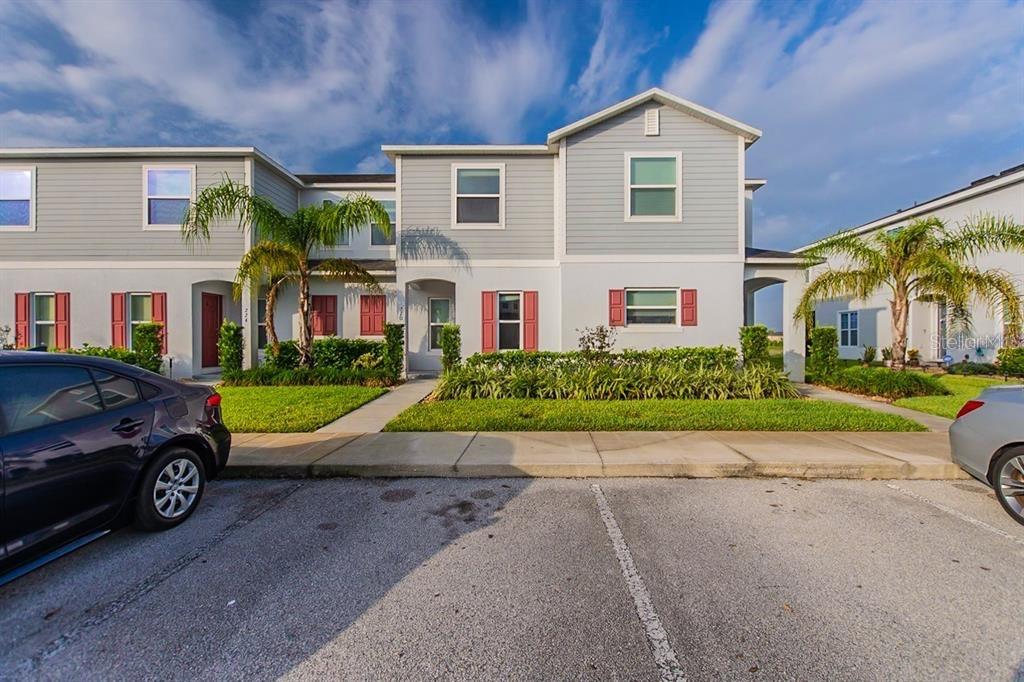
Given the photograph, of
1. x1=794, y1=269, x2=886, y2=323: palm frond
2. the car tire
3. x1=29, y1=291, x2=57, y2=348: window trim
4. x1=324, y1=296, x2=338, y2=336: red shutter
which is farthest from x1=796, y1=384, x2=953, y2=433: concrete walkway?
x1=29, y1=291, x2=57, y2=348: window trim

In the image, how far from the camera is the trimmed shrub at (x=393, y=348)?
11659 millimetres

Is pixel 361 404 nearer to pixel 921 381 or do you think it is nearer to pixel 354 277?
pixel 354 277

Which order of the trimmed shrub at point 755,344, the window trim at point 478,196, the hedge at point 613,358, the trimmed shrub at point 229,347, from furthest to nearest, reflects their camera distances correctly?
the window trim at point 478,196 < the trimmed shrub at point 229,347 < the trimmed shrub at point 755,344 < the hedge at point 613,358

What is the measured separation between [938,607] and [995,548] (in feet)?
4.43

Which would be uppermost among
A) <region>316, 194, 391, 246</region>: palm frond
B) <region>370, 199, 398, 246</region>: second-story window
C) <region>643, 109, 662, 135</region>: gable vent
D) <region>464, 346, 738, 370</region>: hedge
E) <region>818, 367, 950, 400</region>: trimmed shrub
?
<region>643, 109, 662, 135</region>: gable vent

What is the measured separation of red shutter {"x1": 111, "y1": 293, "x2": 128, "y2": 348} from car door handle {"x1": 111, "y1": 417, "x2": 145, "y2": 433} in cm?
1214

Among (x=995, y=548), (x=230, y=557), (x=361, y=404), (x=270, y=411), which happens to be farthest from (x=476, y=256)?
(x=995, y=548)

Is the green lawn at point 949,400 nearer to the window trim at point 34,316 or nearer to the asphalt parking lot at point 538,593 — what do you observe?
the asphalt parking lot at point 538,593

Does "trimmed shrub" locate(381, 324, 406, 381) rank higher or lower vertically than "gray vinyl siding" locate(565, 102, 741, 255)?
lower

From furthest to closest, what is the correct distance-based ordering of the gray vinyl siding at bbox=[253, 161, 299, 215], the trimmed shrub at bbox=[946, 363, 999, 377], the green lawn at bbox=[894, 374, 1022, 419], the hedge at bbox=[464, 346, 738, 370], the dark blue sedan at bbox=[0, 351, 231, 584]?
the trimmed shrub at bbox=[946, 363, 999, 377] < the gray vinyl siding at bbox=[253, 161, 299, 215] < the hedge at bbox=[464, 346, 738, 370] < the green lawn at bbox=[894, 374, 1022, 419] < the dark blue sedan at bbox=[0, 351, 231, 584]

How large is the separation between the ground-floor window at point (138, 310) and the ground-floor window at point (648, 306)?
13.6 m

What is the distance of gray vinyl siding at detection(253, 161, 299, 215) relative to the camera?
13.2 metres

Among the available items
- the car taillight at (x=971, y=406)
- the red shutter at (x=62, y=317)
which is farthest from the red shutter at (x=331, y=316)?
A: the car taillight at (x=971, y=406)

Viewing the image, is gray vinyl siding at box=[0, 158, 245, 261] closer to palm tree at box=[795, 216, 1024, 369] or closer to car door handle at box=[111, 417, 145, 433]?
car door handle at box=[111, 417, 145, 433]
